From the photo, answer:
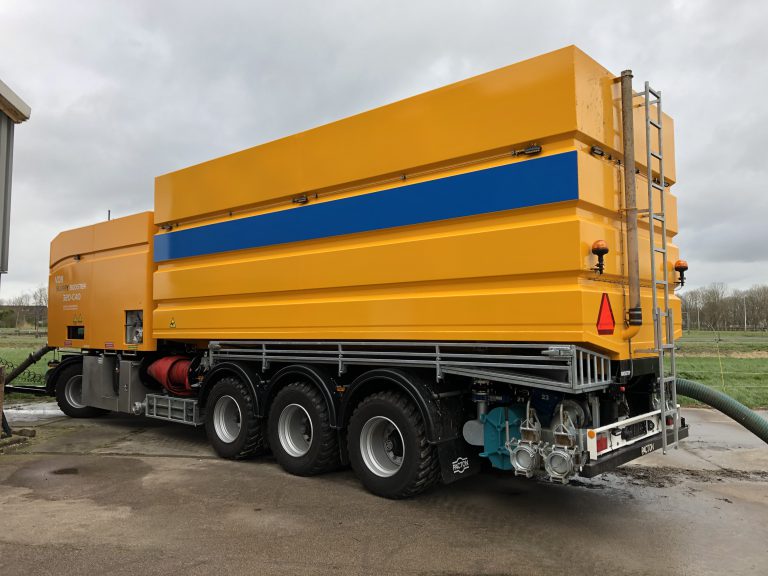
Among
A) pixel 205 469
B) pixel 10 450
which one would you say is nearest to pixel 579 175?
pixel 205 469

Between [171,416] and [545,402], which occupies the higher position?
[545,402]

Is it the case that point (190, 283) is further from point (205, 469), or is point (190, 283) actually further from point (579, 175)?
point (579, 175)

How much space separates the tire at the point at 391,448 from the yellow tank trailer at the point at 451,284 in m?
0.02

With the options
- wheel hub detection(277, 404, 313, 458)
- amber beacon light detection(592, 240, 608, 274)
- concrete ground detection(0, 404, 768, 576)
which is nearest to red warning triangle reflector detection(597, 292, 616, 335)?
amber beacon light detection(592, 240, 608, 274)

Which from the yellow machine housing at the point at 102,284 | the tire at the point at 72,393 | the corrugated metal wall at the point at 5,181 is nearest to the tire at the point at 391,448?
the yellow machine housing at the point at 102,284

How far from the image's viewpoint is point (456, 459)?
4.96 meters

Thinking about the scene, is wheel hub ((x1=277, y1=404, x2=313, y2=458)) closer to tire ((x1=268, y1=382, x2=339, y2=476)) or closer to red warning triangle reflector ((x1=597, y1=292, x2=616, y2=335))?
tire ((x1=268, y1=382, x2=339, y2=476))

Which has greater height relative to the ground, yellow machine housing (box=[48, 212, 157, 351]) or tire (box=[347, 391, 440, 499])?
yellow machine housing (box=[48, 212, 157, 351])

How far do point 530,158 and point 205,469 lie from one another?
470 cm

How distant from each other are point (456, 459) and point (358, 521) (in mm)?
971

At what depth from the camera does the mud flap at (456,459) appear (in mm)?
4863

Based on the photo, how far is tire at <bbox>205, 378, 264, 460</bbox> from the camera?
6.54m

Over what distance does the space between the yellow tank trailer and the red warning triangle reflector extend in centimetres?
2

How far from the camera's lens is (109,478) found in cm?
600
